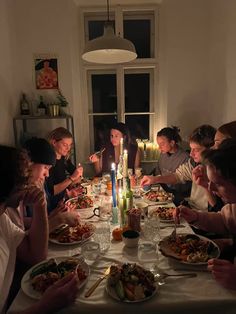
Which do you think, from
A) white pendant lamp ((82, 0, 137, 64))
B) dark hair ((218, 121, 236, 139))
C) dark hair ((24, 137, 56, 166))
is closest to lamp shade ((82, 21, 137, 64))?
white pendant lamp ((82, 0, 137, 64))

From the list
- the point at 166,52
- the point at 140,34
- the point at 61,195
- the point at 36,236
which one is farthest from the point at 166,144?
the point at 36,236

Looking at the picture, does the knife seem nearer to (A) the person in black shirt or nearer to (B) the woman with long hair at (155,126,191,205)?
(A) the person in black shirt

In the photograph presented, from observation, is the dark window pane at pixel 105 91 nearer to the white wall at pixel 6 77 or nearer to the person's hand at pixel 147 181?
the white wall at pixel 6 77

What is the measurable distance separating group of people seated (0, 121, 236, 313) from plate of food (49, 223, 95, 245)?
42 millimetres

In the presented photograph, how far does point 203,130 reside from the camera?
2.19m

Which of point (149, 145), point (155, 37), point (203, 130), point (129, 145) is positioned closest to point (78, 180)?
point (129, 145)

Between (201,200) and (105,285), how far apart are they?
1276 millimetres

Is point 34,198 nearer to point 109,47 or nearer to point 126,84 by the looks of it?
point 109,47

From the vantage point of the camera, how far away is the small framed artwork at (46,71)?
3287 mm

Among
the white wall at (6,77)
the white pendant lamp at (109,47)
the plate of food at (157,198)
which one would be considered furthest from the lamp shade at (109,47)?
the white wall at (6,77)

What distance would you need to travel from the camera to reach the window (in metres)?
3.52

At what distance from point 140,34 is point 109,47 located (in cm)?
195

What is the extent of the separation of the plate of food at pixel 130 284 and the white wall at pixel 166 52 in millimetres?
2212

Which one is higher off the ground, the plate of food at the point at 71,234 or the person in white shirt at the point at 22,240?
the person in white shirt at the point at 22,240
